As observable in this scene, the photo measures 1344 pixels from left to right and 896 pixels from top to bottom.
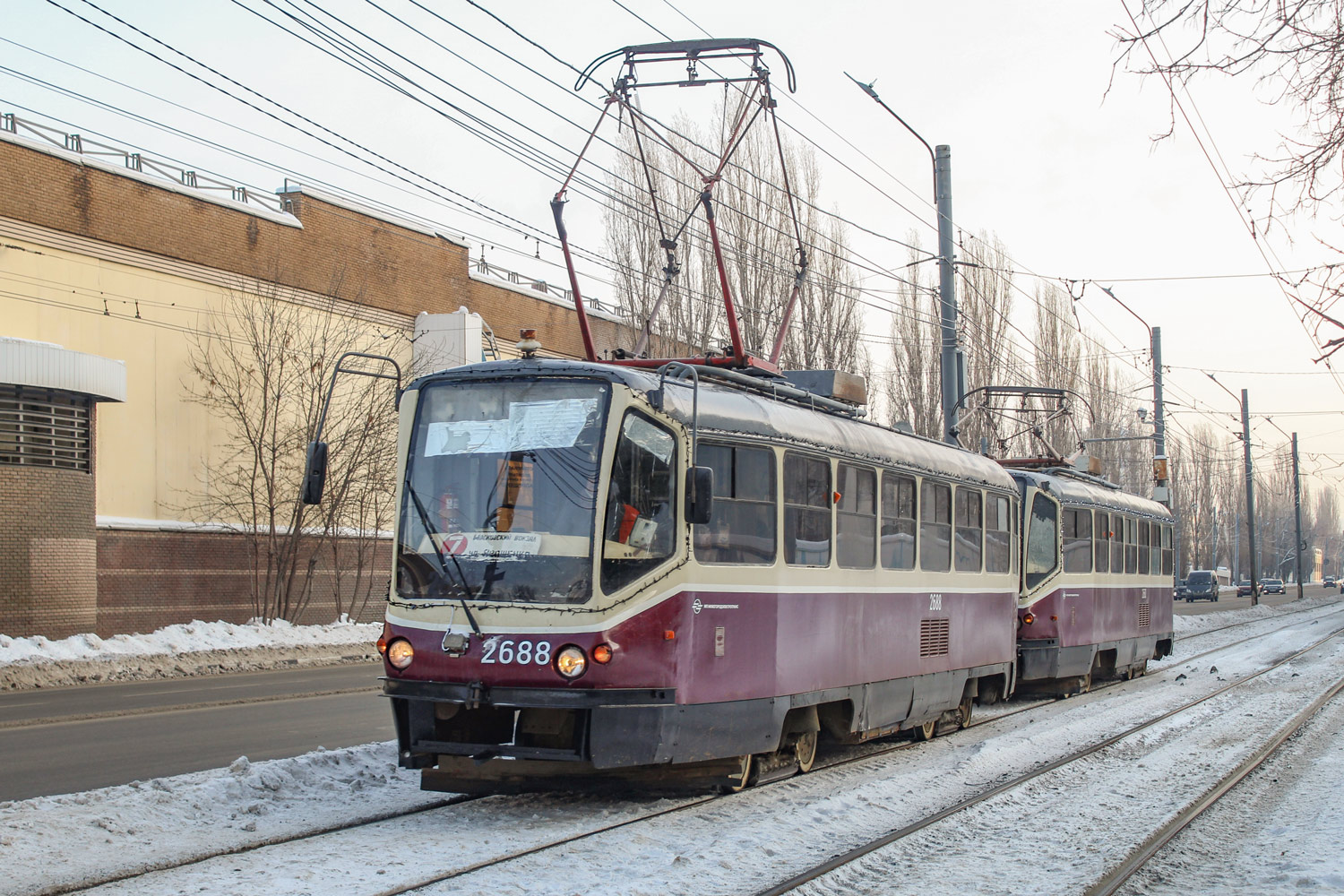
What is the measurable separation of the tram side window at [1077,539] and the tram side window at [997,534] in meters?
3.21

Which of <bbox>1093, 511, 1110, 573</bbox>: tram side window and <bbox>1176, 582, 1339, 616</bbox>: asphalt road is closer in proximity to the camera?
<bbox>1093, 511, 1110, 573</bbox>: tram side window

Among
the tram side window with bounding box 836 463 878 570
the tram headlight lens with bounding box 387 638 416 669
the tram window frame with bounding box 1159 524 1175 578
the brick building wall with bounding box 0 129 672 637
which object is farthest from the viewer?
the tram window frame with bounding box 1159 524 1175 578

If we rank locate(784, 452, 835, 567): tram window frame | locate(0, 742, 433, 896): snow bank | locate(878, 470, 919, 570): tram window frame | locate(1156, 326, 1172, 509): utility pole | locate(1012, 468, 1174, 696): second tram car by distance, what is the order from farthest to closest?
locate(1156, 326, 1172, 509): utility pole < locate(1012, 468, 1174, 696): second tram car < locate(878, 470, 919, 570): tram window frame < locate(784, 452, 835, 567): tram window frame < locate(0, 742, 433, 896): snow bank

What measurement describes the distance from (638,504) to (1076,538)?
12084 mm

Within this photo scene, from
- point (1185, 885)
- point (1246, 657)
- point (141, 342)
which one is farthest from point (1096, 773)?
point (141, 342)

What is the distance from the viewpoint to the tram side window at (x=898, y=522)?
12.1m

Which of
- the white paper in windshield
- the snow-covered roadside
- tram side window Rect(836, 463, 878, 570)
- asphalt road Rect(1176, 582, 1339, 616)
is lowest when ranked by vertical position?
asphalt road Rect(1176, 582, 1339, 616)

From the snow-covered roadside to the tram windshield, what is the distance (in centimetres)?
1419

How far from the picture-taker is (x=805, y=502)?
10492 millimetres

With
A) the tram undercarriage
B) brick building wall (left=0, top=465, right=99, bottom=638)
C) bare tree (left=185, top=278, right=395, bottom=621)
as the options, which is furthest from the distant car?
the tram undercarriage

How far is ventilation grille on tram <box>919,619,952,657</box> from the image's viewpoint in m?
13.0

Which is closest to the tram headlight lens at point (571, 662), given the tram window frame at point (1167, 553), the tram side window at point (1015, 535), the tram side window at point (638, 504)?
the tram side window at point (638, 504)

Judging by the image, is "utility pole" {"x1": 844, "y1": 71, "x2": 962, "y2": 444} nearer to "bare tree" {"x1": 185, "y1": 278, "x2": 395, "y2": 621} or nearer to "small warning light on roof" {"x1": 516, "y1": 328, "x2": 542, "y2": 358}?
"small warning light on roof" {"x1": 516, "y1": 328, "x2": 542, "y2": 358}

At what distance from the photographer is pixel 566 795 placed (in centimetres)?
967
